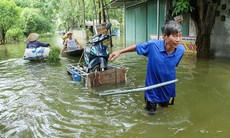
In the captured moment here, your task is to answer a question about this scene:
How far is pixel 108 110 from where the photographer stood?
521 centimetres

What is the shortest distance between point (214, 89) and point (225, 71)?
224 centimetres

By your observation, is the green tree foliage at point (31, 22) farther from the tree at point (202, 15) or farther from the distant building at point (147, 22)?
the tree at point (202, 15)

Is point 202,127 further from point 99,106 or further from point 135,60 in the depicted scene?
point 135,60

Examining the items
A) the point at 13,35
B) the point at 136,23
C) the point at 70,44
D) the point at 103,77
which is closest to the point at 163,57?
the point at 103,77

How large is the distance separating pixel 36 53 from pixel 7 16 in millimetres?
16662

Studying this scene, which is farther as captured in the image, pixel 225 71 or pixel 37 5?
pixel 37 5

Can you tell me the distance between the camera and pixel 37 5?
53.8 m

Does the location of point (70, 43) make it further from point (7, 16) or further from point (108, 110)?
point (7, 16)

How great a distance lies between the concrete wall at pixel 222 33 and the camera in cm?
1057

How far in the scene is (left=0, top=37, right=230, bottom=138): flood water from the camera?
4168 millimetres

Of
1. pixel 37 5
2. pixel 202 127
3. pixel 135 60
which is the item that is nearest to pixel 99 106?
pixel 202 127

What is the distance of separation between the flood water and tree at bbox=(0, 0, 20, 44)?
1929 cm

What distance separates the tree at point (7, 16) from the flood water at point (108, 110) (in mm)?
19287

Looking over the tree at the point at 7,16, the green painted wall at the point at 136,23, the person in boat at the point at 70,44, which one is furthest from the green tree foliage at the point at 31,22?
→ the person in boat at the point at 70,44
